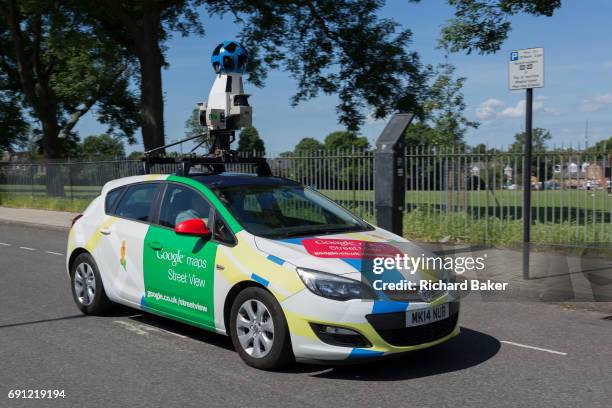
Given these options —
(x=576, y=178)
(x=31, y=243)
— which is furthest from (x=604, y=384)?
(x=31, y=243)

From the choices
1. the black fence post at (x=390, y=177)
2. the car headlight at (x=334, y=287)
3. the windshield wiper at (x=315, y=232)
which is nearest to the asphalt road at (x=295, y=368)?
the car headlight at (x=334, y=287)

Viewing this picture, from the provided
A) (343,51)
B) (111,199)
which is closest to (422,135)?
(343,51)

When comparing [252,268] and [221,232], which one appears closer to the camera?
[252,268]

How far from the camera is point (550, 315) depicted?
7102mm

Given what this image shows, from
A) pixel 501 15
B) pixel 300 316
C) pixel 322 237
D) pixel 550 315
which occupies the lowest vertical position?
pixel 550 315

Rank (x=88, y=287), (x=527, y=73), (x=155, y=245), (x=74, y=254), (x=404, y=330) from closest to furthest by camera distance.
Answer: (x=404, y=330)
(x=155, y=245)
(x=88, y=287)
(x=74, y=254)
(x=527, y=73)

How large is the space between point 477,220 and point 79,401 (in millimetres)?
8975

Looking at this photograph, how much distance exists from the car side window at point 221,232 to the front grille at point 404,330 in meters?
1.41

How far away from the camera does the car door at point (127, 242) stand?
6.24 meters

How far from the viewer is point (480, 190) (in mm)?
11930

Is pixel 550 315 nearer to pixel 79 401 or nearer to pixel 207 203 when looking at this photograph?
pixel 207 203

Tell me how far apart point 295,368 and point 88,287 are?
9.78ft

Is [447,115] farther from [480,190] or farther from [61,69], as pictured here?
[61,69]

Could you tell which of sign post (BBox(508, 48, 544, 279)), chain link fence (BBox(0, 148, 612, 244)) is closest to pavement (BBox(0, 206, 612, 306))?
chain link fence (BBox(0, 148, 612, 244))
